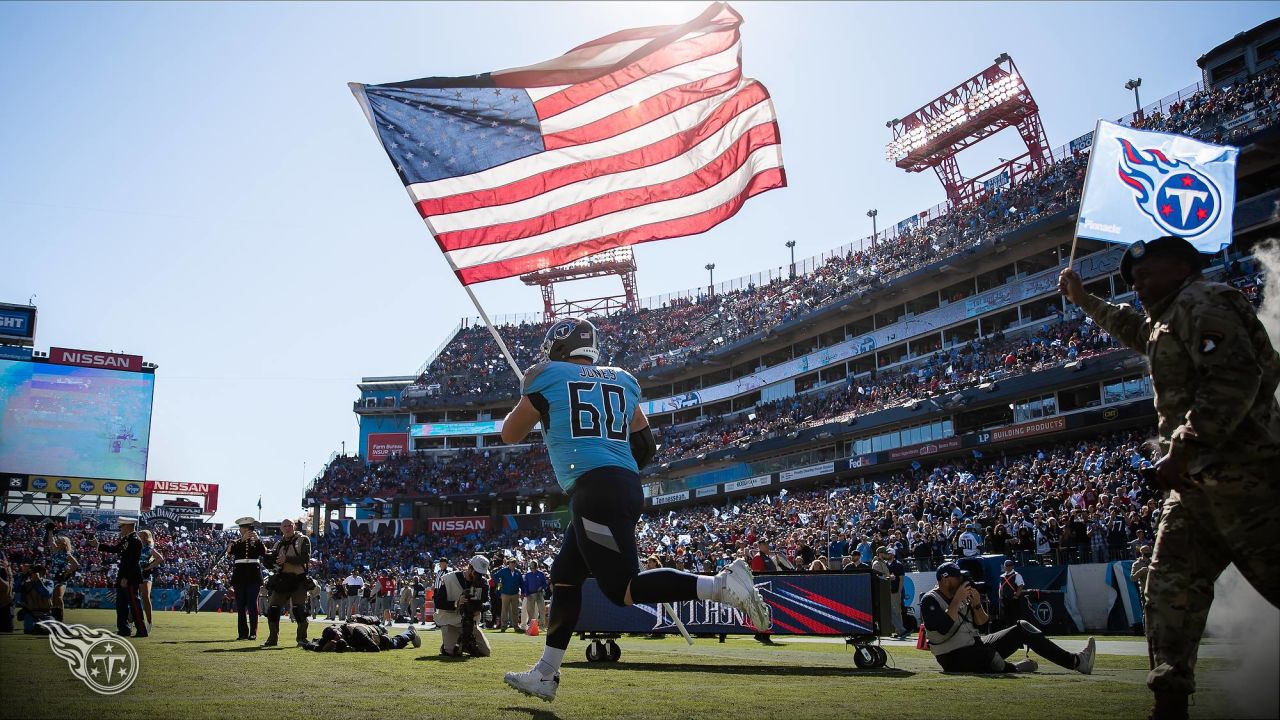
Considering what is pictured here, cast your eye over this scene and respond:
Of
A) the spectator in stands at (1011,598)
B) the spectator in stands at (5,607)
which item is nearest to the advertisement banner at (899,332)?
the spectator in stands at (1011,598)

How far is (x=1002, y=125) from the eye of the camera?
1943 inches

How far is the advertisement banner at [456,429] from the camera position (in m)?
69.9

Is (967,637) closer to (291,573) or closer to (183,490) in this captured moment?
(291,573)

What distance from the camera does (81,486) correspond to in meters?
49.0

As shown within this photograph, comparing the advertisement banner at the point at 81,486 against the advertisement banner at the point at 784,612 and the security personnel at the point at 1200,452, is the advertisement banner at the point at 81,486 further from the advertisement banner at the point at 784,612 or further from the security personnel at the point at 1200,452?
the security personnel at the point at 1200,452

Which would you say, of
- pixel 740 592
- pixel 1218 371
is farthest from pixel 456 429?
pixel 1218 371

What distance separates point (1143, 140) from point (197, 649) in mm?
11667

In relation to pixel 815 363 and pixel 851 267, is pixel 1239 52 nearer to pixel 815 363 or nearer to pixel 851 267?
pixel 851 267

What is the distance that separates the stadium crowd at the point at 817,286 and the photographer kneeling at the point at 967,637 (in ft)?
97.2

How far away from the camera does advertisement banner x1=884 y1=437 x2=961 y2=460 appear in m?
37.3

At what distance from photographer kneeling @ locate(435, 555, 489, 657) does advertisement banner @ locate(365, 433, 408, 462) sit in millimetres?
61932

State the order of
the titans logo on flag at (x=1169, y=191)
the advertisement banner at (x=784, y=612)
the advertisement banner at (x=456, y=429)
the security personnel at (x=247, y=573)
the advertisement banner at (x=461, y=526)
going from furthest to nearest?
the advertisement banner at (x=456, y=429), the advertisement banner at (x=461, y=526), the security personnel at (x=247, y=573), the advertisement banner at (x=784, y=612), the titans logo on flag at (x=1169, y=191)

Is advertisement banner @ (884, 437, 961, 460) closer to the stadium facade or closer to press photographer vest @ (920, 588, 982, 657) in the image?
the stadium facade

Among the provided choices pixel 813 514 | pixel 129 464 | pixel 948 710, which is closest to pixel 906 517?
pixel 813 514
